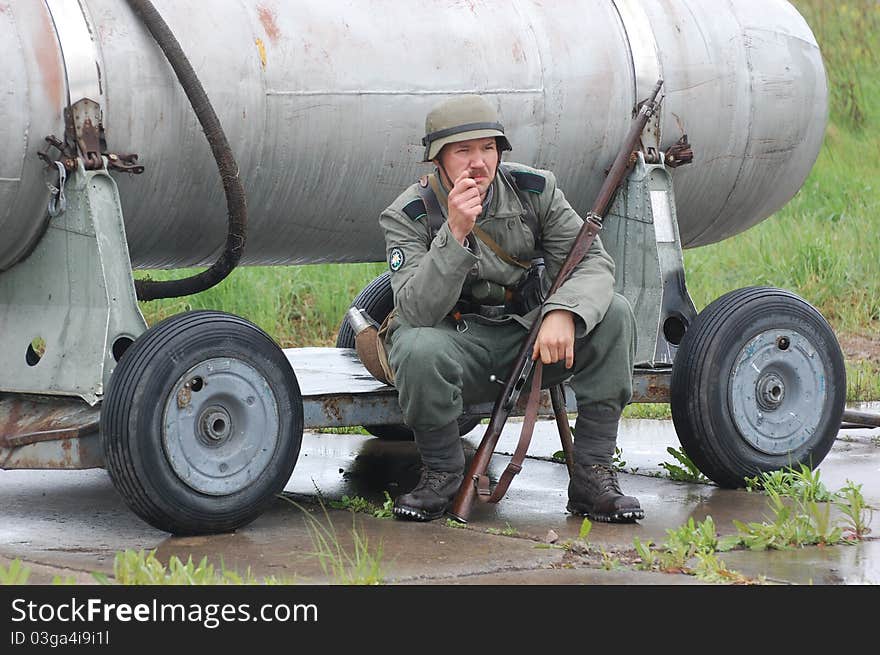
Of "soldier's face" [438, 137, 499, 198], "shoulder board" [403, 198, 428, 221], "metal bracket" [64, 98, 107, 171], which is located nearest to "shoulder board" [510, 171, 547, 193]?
"soldier's face" [438, 137, 499, 198]

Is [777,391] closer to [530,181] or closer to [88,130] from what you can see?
[530,181]

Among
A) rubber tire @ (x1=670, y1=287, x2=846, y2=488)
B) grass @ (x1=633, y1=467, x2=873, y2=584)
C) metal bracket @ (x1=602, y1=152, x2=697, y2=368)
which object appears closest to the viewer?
grass @ (x1=633, y1=467, x2=873, y2=584)

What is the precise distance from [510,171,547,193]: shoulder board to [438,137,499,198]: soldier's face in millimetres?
133

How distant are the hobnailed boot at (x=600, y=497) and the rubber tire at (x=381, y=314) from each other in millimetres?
1472

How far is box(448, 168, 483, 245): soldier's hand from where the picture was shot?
4098 mm

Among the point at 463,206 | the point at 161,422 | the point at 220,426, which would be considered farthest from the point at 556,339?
the point at 161,422

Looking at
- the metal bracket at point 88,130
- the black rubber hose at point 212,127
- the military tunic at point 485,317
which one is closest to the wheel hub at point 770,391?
the military tunic at point 485,317

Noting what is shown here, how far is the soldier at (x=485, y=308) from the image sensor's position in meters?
4.23

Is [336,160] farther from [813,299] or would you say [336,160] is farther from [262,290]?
[813,299]

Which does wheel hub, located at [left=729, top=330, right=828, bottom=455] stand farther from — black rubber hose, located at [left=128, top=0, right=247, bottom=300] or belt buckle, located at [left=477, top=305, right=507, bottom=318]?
black rubber hose, located at [left=128, top=0, right=247, bottom=300]

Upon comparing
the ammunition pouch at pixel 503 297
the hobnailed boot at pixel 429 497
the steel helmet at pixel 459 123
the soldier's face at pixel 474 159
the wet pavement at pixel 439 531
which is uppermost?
the steel helmet at pixel 459 123

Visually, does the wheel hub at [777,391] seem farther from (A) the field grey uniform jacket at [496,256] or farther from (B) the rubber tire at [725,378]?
(A) the field grey uniform jacket at [496,256]
